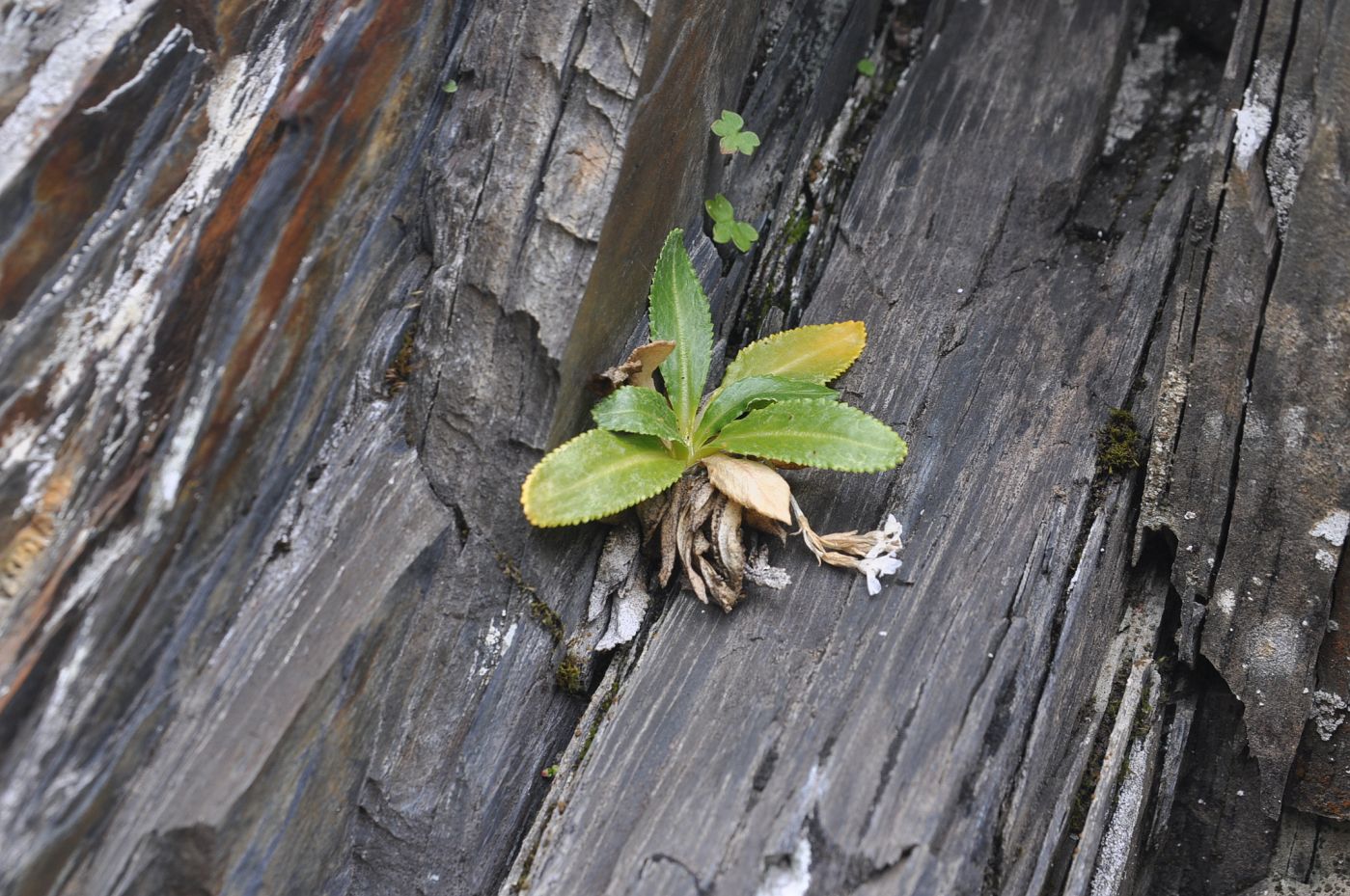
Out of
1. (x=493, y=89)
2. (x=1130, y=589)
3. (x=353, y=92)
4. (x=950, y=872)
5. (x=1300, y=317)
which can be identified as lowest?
(x=1130, y=589)

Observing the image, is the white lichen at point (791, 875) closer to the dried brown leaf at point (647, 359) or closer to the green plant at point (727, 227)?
the dried brown leaf at point (647, 359)

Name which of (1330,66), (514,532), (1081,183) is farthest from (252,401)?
(1330,66)

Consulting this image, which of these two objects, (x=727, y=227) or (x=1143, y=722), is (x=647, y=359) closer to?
(x=727, y=227)

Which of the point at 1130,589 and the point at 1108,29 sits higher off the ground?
the point at 1108,29

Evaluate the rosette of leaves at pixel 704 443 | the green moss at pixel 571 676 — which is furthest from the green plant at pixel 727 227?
the green moss at pixel 571 676

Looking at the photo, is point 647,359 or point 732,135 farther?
point 732,135

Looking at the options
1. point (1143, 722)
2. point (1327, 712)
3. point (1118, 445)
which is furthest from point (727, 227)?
point (1327, 712)

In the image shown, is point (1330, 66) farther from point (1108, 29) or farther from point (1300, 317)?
point (1108, 29)
